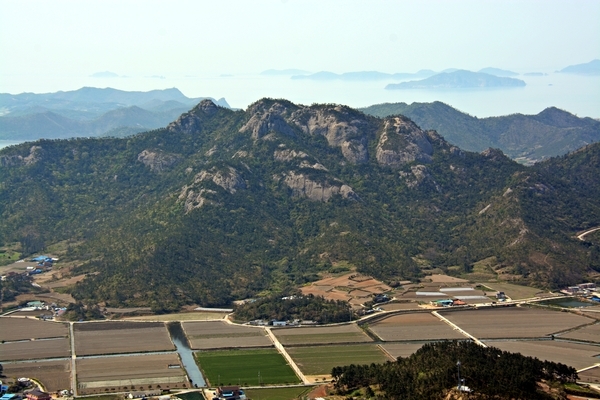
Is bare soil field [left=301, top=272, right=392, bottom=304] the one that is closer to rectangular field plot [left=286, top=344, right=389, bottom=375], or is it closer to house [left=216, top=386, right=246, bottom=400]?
rectangular field plot [left=286, top=344, right=389, bottom=375]

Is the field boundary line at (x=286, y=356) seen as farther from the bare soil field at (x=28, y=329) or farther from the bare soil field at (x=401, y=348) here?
the bare soil field at (x=28, y=329)

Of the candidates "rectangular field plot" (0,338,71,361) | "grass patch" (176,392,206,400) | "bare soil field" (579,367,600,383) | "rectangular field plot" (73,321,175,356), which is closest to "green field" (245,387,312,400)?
"grass patch" (176,392,206,400)

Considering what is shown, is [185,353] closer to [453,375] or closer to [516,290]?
[453,375]

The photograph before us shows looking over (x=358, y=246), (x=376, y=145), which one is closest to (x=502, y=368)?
(x=358, y=246)

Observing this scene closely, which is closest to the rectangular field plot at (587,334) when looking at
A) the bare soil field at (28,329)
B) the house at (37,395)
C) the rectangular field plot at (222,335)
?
the rectangular field plot at (222,335)

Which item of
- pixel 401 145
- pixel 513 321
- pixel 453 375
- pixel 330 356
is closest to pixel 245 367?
pixel 330 356

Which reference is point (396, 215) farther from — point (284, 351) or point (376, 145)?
point (284, 351)
